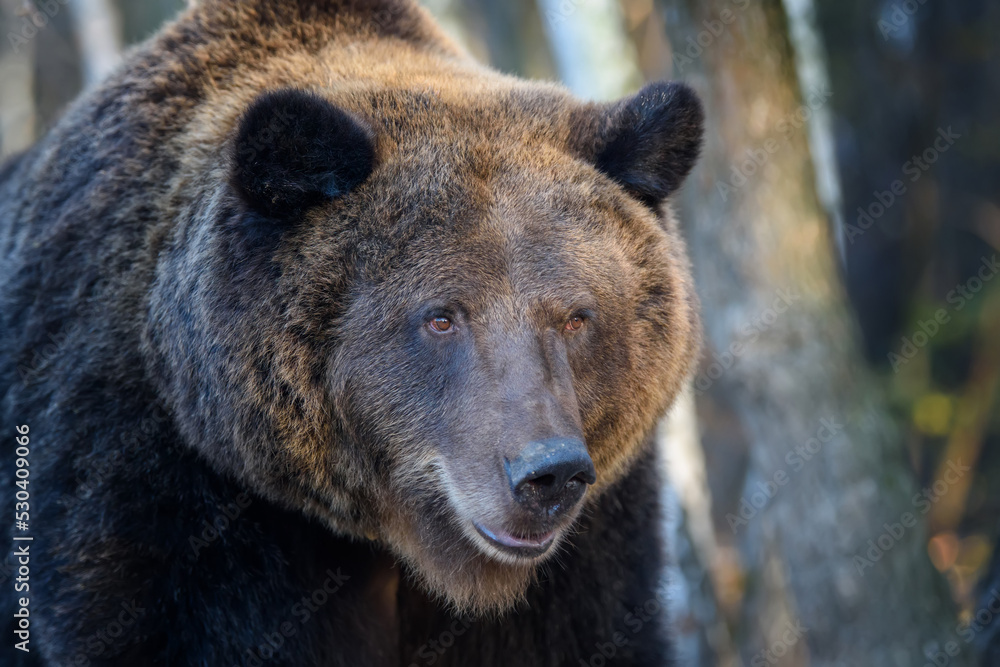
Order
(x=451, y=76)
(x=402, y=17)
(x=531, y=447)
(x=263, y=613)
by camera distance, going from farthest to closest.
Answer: (x=402, y=17), (x=451, y=76), (x=263, y=613), (x=531, y=447)

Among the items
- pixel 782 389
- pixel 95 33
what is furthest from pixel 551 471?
pixel 95 33

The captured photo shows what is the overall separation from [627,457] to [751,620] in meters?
4.54

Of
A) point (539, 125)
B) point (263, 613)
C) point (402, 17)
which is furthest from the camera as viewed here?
point (402, 17)

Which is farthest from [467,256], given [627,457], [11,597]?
[11,597]

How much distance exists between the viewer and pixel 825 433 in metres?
7.08

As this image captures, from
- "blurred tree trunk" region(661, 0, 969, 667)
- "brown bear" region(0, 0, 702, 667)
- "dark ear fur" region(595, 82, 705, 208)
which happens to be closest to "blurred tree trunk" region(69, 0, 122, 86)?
"blurred tree trunk" region(661, 0, 969, 667)

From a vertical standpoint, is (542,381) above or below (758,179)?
above

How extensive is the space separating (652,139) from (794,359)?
323 centimetres

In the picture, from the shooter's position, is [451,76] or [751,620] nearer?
[451,76]

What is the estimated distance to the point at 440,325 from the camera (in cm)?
397

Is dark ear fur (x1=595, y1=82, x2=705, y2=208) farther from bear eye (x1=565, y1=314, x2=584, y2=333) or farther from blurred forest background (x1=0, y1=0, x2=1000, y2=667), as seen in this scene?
blurred forest background (x1=0, y1=0, x2=1000, y2=667)

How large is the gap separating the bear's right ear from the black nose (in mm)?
1369

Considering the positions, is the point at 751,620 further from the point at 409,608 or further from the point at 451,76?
the point at 451,76

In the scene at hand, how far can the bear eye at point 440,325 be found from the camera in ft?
13.0
